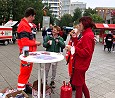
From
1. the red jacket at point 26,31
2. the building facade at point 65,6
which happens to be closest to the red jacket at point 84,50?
the red jacket at point 26,31

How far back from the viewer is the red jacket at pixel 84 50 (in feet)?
11.5

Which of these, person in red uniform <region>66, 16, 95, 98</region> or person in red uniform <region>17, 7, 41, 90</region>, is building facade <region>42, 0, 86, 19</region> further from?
person in red uniform <region>66, 16, 95, 98</region>

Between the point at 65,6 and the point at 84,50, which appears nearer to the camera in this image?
the point at 84,50

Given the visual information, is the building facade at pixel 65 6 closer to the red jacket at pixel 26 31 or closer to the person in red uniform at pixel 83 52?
the red jacket at pixel 26 31

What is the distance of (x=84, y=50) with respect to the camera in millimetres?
3504

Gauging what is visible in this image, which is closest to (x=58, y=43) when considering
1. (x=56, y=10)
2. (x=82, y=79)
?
(x=82, y=79)

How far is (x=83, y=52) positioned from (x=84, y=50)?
0.13 feet

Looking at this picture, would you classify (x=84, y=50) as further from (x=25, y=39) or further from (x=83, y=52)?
(x=25, y=39)

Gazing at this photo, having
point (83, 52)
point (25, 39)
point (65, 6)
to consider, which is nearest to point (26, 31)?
point (25, 39)

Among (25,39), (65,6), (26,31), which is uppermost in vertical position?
(65,6)

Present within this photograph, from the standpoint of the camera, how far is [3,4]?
64.7 feet

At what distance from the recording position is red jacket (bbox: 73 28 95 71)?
11.5 ft

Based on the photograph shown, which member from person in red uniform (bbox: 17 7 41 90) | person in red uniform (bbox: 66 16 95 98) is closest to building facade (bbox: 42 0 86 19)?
person in red uniform (bbox: 17 7 41 90)

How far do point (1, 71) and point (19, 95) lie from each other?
114 inches
